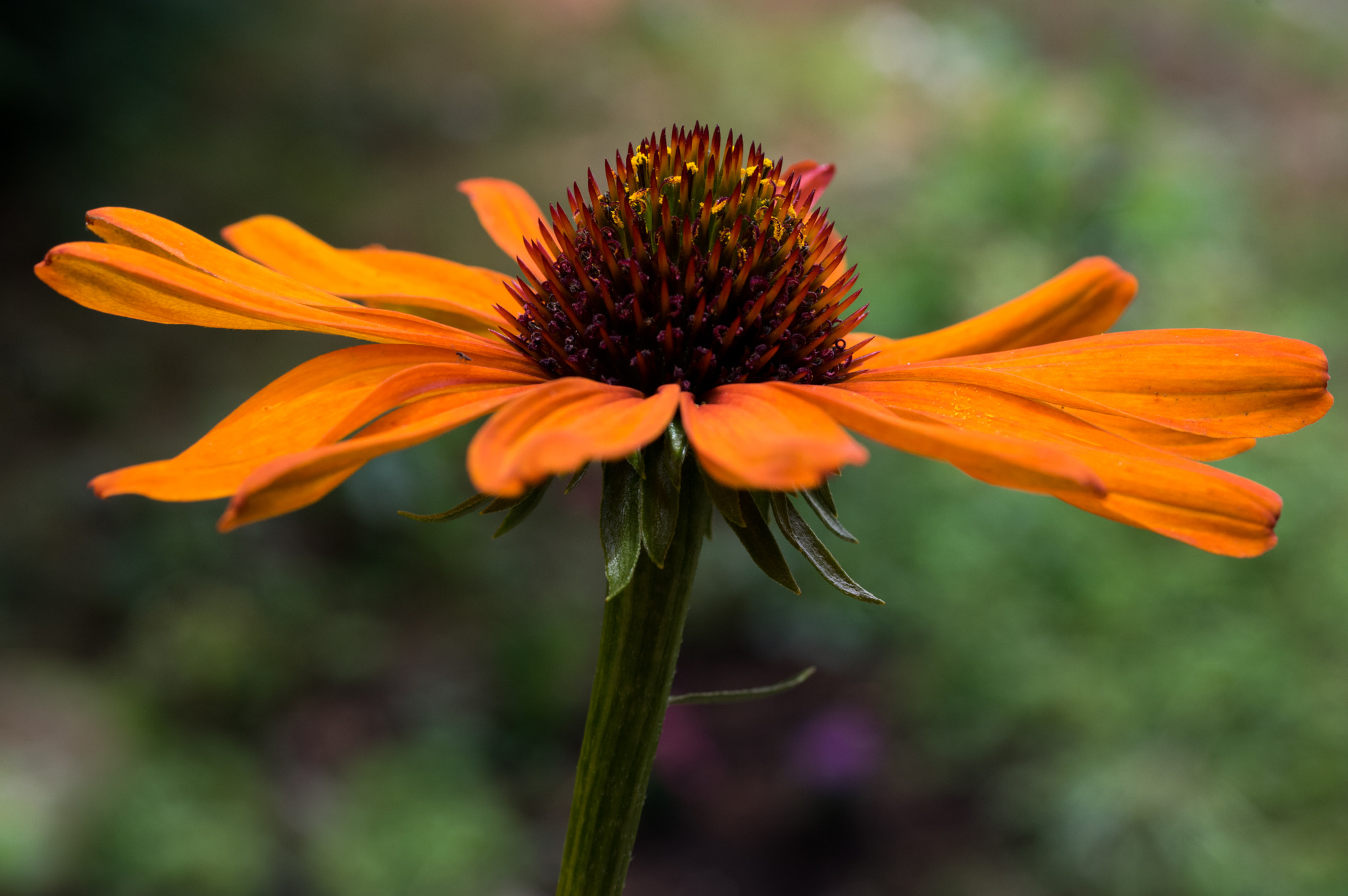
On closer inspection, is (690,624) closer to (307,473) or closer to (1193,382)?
(1193,382)

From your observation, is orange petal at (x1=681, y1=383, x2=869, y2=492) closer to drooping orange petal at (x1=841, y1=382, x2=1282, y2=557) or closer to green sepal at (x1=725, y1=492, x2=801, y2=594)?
green sepal at (x1=725, y1=492, x2=801, y2=594)

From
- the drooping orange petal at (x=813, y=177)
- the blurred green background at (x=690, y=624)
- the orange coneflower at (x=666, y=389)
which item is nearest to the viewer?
the orange coneflower at (x=666, y=389)

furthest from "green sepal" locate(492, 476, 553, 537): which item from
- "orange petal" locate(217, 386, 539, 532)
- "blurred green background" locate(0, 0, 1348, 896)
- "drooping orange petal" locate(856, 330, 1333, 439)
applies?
"blurred green background" locate(0, 0, 1348, 896)

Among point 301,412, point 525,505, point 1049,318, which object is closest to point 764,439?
point 525,505

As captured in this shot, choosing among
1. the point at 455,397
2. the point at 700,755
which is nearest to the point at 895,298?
the point at 700,755

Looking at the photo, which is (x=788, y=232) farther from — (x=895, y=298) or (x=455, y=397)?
(x=895, y=298)

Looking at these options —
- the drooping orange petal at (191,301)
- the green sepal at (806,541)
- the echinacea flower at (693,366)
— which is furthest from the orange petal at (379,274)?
the green sepal at (806,541)

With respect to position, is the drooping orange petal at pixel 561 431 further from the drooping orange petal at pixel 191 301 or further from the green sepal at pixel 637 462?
the drooping orange petal at pixel 191 301
